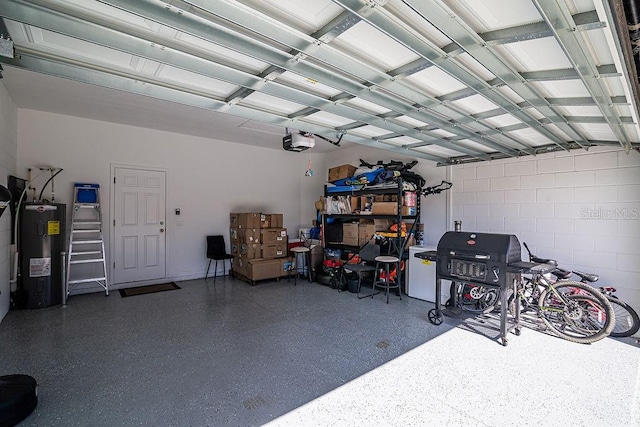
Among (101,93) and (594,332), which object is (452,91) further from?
(101,93)

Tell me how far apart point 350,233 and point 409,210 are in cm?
122

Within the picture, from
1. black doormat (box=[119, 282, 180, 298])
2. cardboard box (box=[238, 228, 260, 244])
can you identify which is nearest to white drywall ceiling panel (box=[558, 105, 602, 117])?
cardboard box (box=[238, 228, 260, 244])

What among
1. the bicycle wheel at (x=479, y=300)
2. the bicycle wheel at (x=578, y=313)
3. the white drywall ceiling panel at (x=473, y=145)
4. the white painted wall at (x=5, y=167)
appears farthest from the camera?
the white drywall ceiling panel at (x=473, y=145)

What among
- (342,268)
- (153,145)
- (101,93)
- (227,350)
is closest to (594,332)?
(342,268)

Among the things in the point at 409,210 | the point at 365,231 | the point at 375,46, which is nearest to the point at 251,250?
the point at 365,231

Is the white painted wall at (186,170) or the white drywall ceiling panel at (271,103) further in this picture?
the white painted wall at (186,170)

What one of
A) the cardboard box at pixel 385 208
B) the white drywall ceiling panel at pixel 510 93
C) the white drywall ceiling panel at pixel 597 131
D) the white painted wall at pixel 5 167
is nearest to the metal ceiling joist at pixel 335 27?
the white drywall ceiling panel at pixel 510 93

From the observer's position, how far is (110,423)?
1961 millimetres

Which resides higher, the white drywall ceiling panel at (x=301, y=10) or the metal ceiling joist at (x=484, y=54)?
the white drywall ceiling panel at (x=301, y=10)

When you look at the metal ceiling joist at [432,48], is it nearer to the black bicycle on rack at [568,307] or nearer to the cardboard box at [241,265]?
the black bicycle on rack at [568,307]

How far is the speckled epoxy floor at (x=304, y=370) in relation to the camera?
81.7 inches

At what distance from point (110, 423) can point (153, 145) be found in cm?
472

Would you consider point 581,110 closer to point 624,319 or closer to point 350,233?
point 624,319

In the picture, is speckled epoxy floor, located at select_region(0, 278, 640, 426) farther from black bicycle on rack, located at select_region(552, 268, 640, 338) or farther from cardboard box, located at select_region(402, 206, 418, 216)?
cardboard box, located at select_region(402, 206, 418, 216)
